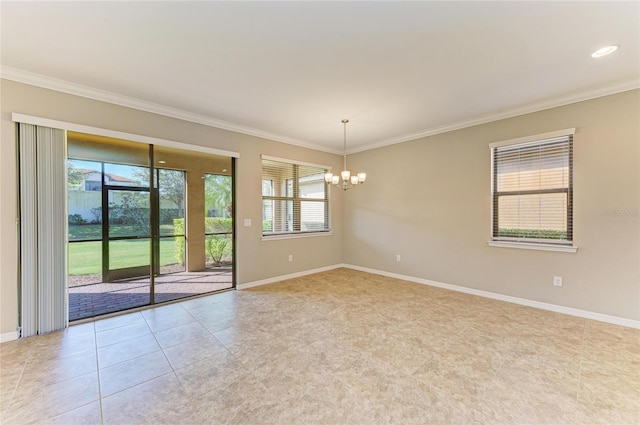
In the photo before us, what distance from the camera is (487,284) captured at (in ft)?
13.4

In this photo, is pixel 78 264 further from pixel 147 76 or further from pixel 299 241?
pixel 299 241

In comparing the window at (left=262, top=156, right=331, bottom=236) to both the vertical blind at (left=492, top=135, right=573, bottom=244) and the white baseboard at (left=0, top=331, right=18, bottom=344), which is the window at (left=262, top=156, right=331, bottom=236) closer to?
the white baseboard at (left=0, top=331, right=18, bottom=344)

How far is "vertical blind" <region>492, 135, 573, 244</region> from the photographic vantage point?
3.47m

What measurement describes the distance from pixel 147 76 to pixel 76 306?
3.22 meters

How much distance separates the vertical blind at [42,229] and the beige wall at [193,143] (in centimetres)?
8

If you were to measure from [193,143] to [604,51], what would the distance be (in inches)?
194

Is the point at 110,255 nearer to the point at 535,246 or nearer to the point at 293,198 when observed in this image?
the point at 293,198

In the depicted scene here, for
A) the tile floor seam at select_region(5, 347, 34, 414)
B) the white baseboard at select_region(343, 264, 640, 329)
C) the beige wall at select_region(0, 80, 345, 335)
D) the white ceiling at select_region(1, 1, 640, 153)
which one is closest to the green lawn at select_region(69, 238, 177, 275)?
the beige wall at select_region(0, 80, 345, 335)

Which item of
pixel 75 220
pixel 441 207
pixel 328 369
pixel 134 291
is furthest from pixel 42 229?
pixel 441 207

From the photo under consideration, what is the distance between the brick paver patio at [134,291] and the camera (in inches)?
141

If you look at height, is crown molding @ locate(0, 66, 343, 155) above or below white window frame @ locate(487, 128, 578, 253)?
above

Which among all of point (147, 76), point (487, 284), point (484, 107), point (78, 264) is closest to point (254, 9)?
point (147, 76)

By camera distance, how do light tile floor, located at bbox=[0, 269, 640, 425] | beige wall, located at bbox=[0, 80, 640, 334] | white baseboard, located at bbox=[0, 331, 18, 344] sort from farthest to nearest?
beige wall, located at bbox=[0, 80, 640, 334] < white baseboard, located at bbox=[0, 331, 18, 344] < light tile floor, located at bbox=[0, 269, 640, 425]

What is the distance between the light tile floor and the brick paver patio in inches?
16.5
